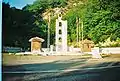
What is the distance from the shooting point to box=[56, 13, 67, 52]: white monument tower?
7.42 ft

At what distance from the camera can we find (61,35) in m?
2.28

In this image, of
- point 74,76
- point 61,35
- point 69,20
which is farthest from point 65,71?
point 69,20

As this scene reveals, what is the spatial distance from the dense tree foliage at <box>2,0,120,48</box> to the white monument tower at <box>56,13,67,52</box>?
1.2 inches

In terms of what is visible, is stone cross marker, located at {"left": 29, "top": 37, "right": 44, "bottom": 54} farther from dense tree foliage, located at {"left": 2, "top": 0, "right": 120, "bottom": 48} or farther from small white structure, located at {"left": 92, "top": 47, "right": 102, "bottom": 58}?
small white structure, located at {"left": 92, "top": 47, "right": 102, "bottom": 58}

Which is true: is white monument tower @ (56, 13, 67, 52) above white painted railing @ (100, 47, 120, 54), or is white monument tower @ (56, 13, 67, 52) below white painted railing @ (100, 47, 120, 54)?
above

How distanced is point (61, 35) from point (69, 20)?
0.13m

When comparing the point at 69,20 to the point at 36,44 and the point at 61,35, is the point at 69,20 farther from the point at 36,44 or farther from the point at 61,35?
the point at 36,44

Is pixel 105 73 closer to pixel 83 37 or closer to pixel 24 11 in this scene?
pixel 83 37

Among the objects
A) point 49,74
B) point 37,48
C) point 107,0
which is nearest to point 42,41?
point 37,48

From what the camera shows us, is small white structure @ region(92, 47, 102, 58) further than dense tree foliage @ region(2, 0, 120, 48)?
Yes

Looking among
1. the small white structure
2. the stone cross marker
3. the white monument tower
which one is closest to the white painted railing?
the small white structure

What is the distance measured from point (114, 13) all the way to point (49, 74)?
2.29ft

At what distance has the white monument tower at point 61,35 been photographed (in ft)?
7.42

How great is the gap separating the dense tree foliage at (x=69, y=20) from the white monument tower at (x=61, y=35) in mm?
31
